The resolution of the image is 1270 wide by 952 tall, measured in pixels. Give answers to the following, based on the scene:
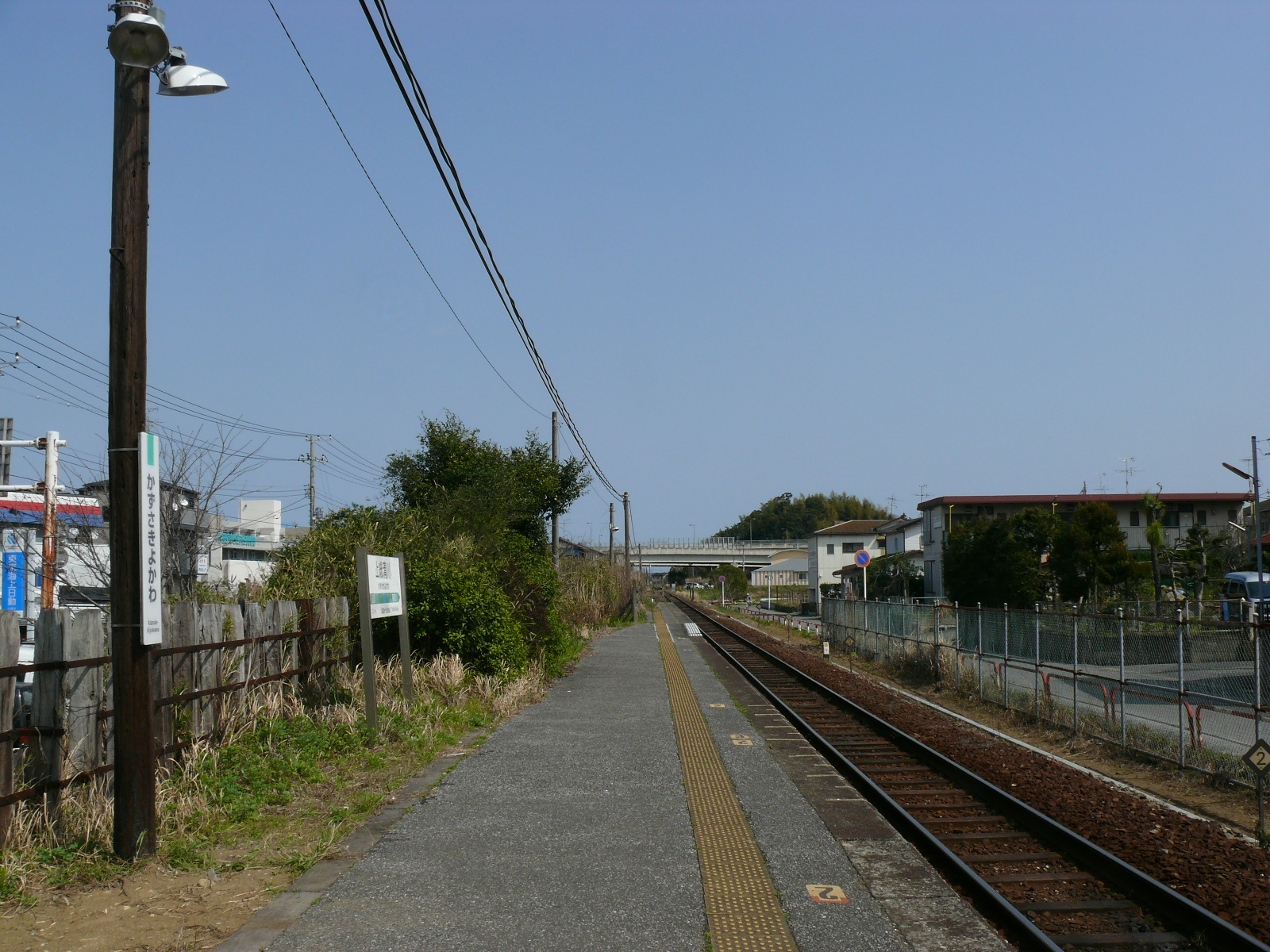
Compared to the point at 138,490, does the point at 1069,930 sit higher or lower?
lower

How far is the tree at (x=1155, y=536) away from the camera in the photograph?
3550 centimetres

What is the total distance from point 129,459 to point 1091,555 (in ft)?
141

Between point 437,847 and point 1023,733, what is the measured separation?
10.4 metres

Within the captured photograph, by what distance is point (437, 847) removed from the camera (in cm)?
711

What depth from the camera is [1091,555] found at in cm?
4281

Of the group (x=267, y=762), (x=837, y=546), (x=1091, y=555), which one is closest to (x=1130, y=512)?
(x=1091, y=555)

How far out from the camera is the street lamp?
637 cm

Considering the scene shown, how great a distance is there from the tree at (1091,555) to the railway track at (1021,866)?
33.6 meters

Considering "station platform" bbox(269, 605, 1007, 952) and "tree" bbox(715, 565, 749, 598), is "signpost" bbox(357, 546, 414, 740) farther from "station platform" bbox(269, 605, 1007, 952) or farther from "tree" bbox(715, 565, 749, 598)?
"tree" bbox(715, 565, 749, 598)

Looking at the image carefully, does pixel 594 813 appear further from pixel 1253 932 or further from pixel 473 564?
pixel 473 564

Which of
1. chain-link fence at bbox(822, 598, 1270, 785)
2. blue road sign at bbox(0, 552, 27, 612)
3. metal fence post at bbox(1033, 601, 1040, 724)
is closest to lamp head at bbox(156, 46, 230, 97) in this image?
chain-link fence at bbox(822, 598, 1270, 785)

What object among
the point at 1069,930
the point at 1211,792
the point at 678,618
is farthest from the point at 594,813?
the point at 678,618

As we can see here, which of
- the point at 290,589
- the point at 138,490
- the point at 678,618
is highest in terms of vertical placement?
the point at 138,490

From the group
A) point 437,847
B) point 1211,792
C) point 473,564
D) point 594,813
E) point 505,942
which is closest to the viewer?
point 505,942
